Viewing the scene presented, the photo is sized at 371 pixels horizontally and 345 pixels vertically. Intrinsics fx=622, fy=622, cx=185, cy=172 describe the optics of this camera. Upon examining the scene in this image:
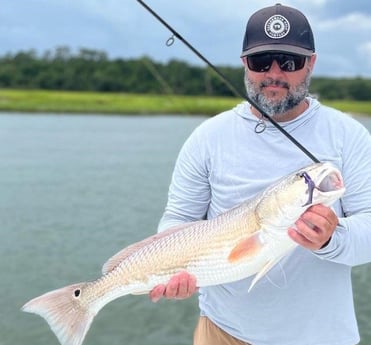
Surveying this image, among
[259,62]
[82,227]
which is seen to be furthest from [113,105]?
[259,62]

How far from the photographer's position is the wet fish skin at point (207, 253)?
8.43ft

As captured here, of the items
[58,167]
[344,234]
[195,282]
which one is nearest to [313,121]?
[344,234]

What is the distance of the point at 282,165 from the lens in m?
2.81

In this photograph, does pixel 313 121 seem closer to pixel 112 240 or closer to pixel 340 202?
pixel 340 202

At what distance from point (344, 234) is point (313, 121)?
1.83 ft

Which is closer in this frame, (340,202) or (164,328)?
(340,202)

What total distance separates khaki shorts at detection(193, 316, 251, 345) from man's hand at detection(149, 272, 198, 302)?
0.86 ft

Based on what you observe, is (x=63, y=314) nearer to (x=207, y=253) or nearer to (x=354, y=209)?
(x=207, y=253)

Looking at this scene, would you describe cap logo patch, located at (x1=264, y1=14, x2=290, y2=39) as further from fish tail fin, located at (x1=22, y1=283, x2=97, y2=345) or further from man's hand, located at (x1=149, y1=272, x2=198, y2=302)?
fish tail fin, located at (x1=22, y1=283, x2=97, y2=345)

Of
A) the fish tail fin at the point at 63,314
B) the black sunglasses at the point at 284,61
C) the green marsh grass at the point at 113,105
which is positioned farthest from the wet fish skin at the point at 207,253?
the green marsh grass at the point at 113,105

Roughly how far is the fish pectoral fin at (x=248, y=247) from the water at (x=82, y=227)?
17.0 feet

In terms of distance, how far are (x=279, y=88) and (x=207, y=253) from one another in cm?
82

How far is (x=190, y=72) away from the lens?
6625 centimetres

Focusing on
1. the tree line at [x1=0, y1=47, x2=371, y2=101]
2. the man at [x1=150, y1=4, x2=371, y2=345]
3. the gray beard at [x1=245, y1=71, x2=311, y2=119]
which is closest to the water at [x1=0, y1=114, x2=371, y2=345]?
the man at [x1=150, y1=4, x2=371, y2=345]
